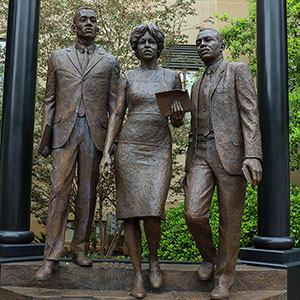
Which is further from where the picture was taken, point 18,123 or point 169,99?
point 18,123

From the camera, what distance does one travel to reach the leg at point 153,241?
3.75 metres

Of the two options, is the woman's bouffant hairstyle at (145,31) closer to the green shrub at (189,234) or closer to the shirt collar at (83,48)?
the shirt collar at (83,48)

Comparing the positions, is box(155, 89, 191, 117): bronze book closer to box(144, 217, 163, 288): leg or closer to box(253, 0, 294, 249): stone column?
box(144, 217, 163, 288): leg

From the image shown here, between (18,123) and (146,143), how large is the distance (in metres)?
1.74

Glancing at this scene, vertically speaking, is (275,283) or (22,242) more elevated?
(22,242)

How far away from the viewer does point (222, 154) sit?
3.70m

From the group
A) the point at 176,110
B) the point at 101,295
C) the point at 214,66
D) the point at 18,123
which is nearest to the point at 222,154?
the point at 176,110

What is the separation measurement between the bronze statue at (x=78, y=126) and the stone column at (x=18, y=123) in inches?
29.0

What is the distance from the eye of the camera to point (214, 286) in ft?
12.7

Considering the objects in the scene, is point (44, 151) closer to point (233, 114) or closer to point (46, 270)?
point (46, 270)

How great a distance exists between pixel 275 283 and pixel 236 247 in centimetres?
77

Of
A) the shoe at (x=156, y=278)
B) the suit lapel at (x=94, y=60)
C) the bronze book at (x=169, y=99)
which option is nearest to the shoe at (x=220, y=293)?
the shoe at (x=156, y=278)

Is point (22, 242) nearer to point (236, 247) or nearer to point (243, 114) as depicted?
point (236, 247)

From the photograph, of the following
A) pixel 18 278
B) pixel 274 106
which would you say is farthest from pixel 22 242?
pixel 274 106
